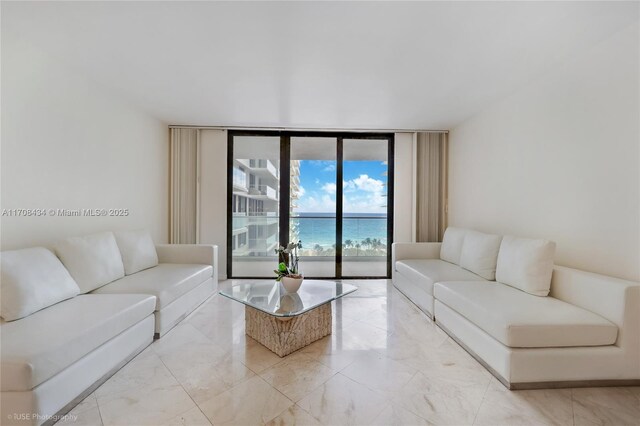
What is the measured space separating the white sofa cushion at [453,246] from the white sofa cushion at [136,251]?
3.74 metres

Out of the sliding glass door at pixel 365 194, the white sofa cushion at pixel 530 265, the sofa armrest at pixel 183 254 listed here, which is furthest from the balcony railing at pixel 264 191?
the white sofa cushion at pixel 530 265

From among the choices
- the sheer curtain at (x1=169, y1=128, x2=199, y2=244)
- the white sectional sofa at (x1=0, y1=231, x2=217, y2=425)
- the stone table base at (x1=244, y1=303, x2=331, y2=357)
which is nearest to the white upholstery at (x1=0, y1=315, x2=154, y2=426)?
the white sectional sofa at (x1=0, y1=231, x2=217, y2=425)

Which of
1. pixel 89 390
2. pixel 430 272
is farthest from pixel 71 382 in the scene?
pixel 430 272

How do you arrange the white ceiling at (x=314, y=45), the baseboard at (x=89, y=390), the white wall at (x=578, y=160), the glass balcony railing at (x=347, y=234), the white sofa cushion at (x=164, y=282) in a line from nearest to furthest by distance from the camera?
1. the baseboard at (x=89, y=390)
2. the white ceiling at (x=314, y=45)
3. the white wall at (x=578, y=160)
4. the white sofa cushion at (x=164, y=282)
5. the glass balcony railing at (x=347, y=234)

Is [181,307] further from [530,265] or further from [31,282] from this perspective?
[530,265]

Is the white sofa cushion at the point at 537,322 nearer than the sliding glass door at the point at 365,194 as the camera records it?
Yes

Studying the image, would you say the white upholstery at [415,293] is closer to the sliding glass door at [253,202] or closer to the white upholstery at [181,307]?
the sliding glass door at [253,202]

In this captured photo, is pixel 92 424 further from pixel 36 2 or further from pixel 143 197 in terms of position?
pixel 143 197

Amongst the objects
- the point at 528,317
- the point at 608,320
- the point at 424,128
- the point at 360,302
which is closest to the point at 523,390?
the point at 528,317

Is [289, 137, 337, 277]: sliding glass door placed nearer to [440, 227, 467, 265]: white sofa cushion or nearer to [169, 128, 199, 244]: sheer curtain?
[169, 128, 199, 244]: sheer curtain

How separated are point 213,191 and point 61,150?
2012 millimetres

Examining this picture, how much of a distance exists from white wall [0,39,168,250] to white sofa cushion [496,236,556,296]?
412cm

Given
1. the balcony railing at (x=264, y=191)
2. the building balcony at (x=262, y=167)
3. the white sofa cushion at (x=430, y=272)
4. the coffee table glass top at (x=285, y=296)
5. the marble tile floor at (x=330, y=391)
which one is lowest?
the marble tile floor at (x=330, y=391)

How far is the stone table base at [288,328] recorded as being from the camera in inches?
81.8
